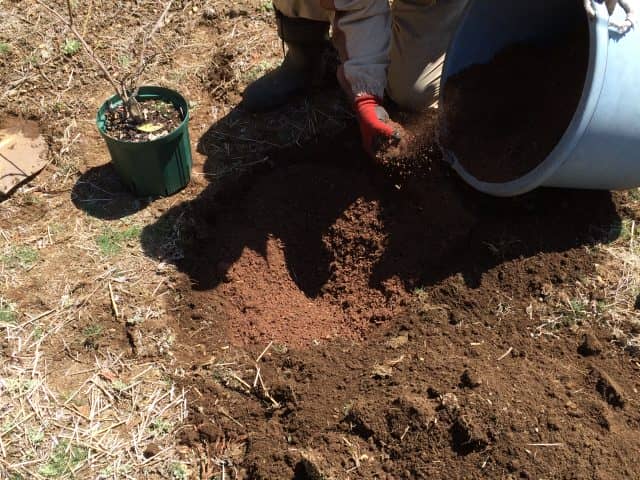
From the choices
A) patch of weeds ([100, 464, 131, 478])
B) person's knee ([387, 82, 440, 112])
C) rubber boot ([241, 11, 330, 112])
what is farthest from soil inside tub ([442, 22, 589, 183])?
patch of weeds ([100, 464, 131, 478])

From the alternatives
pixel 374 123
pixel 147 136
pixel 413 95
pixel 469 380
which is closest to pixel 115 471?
pixel 469 380

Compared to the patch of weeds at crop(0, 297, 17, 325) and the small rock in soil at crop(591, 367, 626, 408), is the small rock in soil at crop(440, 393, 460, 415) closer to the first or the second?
the small rock in soil at crop(591, 367, 626, 408)

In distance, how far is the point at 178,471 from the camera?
2.00 metres

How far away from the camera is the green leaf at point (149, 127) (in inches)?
100

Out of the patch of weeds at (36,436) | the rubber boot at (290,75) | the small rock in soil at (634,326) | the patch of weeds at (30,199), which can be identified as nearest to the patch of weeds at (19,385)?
the patch of weeds at (36,436)

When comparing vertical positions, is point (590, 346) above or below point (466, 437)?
above

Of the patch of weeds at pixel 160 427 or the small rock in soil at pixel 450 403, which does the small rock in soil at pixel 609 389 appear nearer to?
the small rock in soil at pixel 450 403

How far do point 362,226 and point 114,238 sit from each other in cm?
104

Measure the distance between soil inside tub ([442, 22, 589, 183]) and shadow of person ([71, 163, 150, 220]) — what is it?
1383mm

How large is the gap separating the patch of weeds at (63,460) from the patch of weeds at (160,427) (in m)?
0.22

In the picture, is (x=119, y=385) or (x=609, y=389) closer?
(x=609, y=389)

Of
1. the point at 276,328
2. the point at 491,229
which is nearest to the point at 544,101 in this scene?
the point at 491,229

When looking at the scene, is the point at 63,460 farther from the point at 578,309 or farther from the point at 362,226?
the point at 578,309

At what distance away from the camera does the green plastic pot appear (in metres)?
2.48
